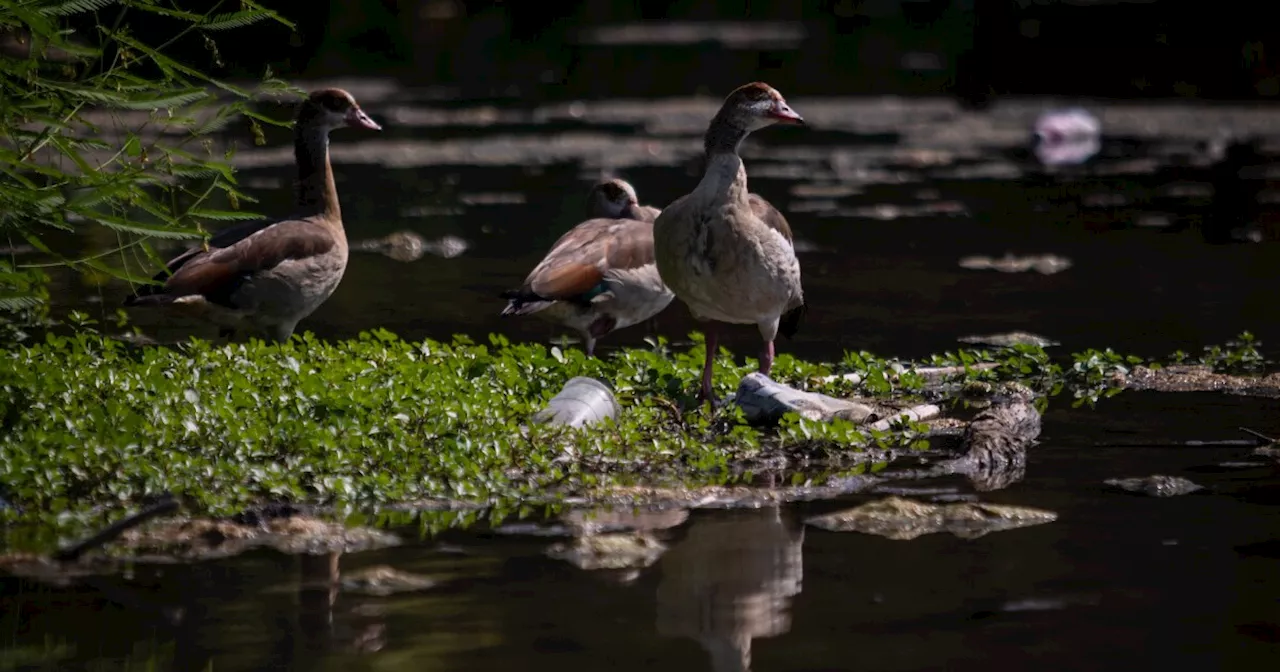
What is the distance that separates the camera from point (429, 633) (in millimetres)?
6898

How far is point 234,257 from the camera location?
1210cm

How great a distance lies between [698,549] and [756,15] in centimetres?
3993

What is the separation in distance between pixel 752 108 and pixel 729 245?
907 mm

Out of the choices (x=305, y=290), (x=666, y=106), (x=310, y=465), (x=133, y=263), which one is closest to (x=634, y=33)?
(x=666, y=106)

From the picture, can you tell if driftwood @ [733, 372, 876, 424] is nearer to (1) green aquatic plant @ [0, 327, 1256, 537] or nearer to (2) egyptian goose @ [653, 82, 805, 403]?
(1) green aquatic plant @ [0, 327, 1256, 537]

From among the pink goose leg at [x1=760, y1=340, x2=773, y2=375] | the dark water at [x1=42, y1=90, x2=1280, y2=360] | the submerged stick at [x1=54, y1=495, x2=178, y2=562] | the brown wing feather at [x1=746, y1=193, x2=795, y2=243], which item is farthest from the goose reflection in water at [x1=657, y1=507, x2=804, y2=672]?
the dark water at [x1=42, y1=90, x2=1280, y2=360]

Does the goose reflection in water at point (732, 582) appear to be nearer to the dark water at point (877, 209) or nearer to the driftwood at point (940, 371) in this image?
the driftwood at point (940, 371)

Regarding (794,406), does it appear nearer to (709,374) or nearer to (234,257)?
(709,374)

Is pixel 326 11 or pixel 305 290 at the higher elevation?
pixel 326 11

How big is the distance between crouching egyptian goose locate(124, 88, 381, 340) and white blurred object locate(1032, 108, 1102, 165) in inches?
551

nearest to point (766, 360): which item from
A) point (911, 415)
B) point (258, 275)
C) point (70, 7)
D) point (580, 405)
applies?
point (911, 415)

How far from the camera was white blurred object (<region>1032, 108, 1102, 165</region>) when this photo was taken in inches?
992

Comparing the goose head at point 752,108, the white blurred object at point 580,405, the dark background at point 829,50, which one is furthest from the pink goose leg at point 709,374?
the dark background at point 829,50

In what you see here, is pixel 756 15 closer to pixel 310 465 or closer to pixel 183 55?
pixel 183 55
